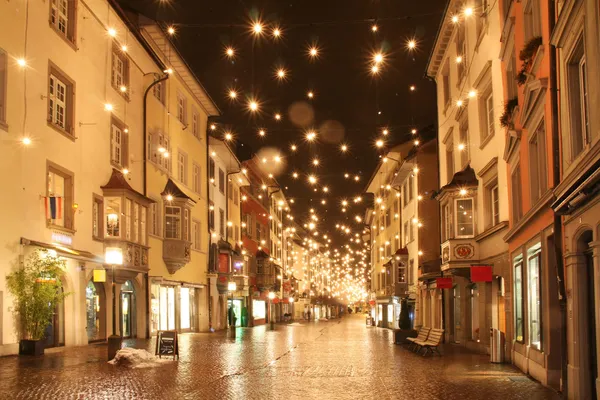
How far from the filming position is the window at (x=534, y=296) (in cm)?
1597

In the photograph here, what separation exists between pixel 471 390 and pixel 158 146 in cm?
2332

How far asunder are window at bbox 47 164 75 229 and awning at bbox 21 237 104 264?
2.66ft

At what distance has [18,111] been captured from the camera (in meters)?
20.8

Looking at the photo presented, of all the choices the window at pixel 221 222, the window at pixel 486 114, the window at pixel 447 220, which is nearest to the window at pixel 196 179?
the window at pixel 221 222

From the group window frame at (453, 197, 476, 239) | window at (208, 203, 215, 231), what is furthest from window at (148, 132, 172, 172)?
window frame at (453, 197, 476, 239)

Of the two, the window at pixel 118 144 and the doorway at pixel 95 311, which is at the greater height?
the window at pixel 118 144

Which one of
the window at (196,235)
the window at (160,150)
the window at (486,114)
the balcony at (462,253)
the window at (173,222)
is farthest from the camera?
the window at (196,235)

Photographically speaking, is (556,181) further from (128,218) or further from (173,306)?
(173,306)

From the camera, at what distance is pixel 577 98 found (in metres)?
12.3

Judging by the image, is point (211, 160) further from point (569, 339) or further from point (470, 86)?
point (569, 339)

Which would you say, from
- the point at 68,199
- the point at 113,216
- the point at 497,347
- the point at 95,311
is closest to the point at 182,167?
the point at 113,216

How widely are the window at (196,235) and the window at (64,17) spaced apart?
17.3 meters

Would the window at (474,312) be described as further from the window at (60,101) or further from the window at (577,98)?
the window at (60,101)

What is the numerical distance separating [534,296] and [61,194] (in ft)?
50.0
